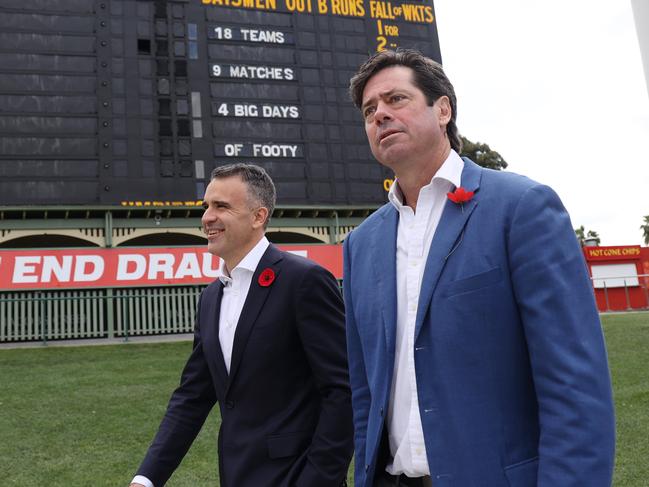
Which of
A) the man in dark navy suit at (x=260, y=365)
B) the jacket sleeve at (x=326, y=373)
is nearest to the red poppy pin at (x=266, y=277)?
the man in dark navy suit at (x=260, y=365)

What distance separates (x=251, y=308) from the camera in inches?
86.4

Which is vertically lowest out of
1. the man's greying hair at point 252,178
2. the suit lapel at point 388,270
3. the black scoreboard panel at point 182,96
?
the suit lapel at point 388,270

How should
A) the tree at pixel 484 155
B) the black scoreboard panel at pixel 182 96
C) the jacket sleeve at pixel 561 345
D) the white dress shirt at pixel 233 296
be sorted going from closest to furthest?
1. the jacket sleeve at pixel 561 345
2. the white dress shirt at pixel 233 296
3. the black scoreboard panel at pixel 182 96
4. the tree at pixel 484 155

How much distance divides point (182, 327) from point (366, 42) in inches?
479

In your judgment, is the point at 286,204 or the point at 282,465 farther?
the point at 286,204

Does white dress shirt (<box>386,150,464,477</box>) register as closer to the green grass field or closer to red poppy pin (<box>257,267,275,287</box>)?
red poppy pin (<box>257,267,275,287</box>)

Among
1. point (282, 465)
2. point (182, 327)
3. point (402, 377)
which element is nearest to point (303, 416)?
point (282, 465)

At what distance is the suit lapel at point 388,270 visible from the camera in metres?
1.61

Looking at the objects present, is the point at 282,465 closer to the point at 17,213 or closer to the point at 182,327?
the point at 182,327

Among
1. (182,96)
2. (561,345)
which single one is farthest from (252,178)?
(182,96)

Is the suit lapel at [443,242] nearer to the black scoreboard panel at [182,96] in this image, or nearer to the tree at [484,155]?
the black scoreboard panel at [182,96]

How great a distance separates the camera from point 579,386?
1.25 meters

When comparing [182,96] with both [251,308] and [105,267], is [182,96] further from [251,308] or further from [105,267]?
[251,308]

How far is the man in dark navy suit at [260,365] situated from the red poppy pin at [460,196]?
85 centimetres
